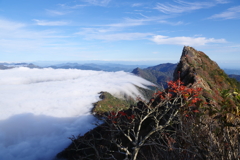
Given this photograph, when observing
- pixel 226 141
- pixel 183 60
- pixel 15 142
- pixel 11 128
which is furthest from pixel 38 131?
pixel 226 141

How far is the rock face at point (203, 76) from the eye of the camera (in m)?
17.8

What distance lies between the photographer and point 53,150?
366 feet

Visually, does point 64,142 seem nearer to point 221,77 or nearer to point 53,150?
point 53,150

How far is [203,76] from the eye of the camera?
20.5 metres

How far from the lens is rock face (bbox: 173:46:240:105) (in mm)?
17828

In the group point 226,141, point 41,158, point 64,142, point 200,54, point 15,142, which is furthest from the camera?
point 15,142

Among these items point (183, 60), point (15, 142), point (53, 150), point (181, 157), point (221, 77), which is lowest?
point (15, 142)

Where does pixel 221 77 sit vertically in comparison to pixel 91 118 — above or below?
above

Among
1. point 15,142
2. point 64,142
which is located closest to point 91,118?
point 64,142

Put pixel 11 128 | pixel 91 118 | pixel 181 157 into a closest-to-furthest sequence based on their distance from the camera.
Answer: pixel 181 157 → pixel 91 118 → pixel 11 128

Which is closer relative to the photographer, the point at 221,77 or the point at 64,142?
the point at 221,77

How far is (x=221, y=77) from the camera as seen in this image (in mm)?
22500

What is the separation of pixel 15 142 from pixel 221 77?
609 ft

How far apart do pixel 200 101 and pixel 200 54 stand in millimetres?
18901
